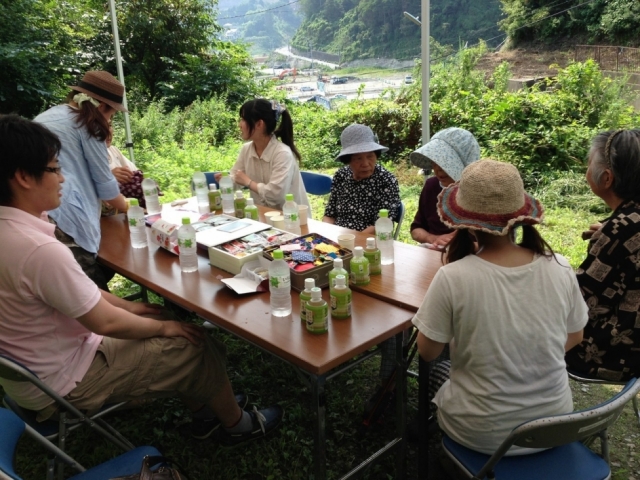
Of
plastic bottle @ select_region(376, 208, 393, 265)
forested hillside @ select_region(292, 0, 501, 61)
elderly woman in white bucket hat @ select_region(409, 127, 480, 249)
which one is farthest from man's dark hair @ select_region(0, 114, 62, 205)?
forested hillside @ select_region(292, 0, 501, 61)

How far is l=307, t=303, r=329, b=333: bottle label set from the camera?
1735mm

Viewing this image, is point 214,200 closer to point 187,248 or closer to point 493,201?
point 187,248

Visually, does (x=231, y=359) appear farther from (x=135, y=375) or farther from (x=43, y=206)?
(x=43, y=206)

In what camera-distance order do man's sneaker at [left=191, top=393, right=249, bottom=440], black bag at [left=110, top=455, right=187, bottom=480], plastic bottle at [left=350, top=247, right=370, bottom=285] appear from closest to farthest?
1. black bag at [left=110, top=455, right=187, bottom=480]
2. plastic bottle at [left=350, top=247, right=370, bottom=285]
3. man's sneaker at [left=191, top=393, right=249, bottom=440]

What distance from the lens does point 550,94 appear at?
6.68m

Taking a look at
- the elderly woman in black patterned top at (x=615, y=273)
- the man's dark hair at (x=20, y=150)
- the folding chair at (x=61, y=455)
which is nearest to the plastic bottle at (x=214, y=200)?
the man's dark hair at (x=20, y=150)

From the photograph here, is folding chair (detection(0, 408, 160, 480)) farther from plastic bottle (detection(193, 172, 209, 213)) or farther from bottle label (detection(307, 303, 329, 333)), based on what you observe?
plastic bottle (detection(193, 172, 209, 213))

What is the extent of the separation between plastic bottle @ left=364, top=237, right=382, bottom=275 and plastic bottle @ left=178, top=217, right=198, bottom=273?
76 cm

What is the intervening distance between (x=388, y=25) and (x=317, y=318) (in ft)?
43.7

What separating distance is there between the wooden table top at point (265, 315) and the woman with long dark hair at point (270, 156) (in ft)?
3.58

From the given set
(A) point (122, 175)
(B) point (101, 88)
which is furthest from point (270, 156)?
(B) point (101, 88)

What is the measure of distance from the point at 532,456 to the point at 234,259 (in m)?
1.31

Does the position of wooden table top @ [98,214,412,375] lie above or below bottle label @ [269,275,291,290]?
below

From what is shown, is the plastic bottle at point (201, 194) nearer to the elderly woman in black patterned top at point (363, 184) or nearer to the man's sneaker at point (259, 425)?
the elderly woman in black patterned top at point (363, 184)
